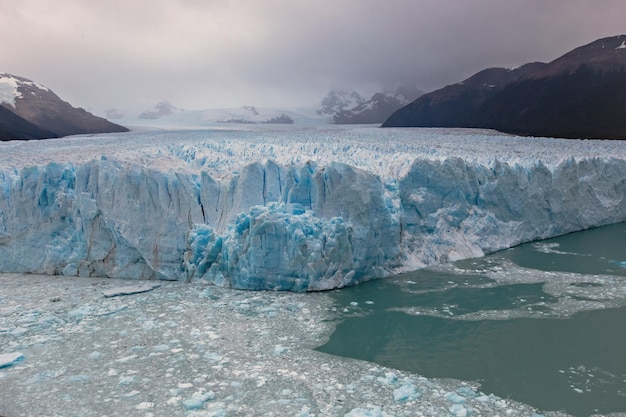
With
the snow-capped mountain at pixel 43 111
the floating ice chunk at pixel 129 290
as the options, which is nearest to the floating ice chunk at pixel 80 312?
the floating ice chunk at pixel 129 290

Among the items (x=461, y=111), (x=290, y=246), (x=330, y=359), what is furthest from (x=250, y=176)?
(x=461, y=111)

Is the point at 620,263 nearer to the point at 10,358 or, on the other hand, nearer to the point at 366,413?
the point at 366,413

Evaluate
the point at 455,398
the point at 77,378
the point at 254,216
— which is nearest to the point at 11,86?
the point at 254,216

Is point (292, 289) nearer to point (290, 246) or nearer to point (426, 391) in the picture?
point (290, 246)

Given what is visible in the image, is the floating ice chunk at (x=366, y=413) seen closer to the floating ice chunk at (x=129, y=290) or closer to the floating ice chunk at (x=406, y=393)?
the floating ice chunk at (x=406, y=393)

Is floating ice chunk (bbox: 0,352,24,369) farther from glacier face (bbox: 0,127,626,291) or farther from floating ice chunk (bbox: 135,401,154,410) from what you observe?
glacier face (bbox: 0,127,626,291)

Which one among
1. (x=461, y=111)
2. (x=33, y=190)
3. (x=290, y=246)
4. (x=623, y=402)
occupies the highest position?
(x=461, y=111)

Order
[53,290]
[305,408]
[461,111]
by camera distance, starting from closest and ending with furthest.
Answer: [305,408] → [53,290] → [461,111]
